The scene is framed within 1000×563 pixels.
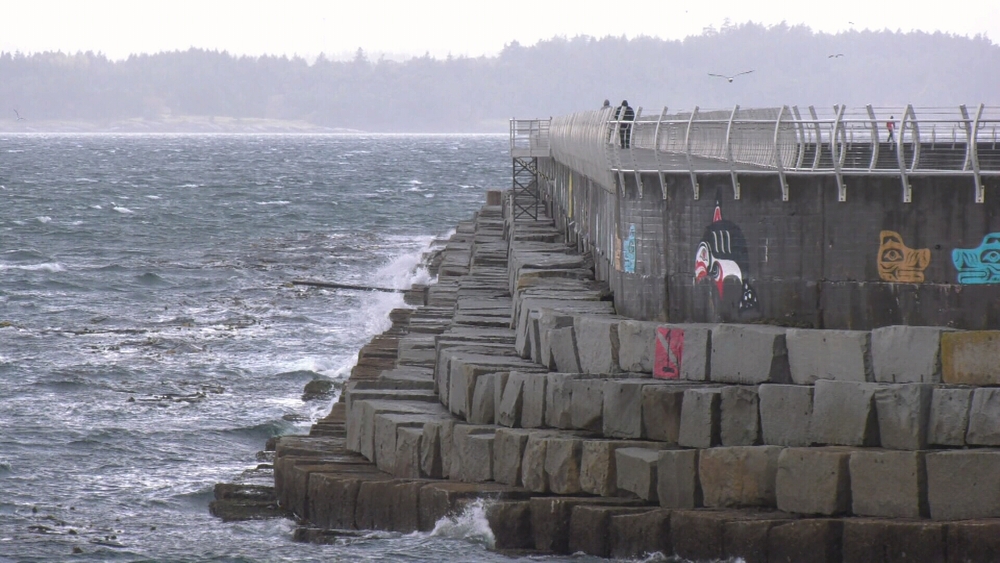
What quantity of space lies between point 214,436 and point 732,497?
8670mm

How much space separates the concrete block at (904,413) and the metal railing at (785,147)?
2.24 meters

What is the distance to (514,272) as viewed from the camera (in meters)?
19.8

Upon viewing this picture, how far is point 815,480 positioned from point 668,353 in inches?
84.9

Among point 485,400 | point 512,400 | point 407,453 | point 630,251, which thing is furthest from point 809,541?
point 630,251

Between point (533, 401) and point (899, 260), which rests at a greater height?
point (899, 260)

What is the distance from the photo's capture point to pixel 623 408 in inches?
499

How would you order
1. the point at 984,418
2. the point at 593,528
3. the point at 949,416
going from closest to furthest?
the point at 984,418
the point at 949,416
the point at 593,528

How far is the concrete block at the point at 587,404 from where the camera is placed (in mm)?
12883

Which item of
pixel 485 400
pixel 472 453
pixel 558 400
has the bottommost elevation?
pixel 472 453

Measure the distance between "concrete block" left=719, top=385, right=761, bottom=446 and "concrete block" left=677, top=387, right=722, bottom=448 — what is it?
0.06 m

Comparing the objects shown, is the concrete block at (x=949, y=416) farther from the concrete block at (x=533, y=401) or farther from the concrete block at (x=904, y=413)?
the concrete block at (x=533, y=401)

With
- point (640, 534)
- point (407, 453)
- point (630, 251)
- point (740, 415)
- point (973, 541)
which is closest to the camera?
point (973, 541)

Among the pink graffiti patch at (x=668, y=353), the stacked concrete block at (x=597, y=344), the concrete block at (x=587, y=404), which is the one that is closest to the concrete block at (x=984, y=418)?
the pink graffiti patch at (x=668, y=353)

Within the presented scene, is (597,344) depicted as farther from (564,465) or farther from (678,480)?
(678,480)
